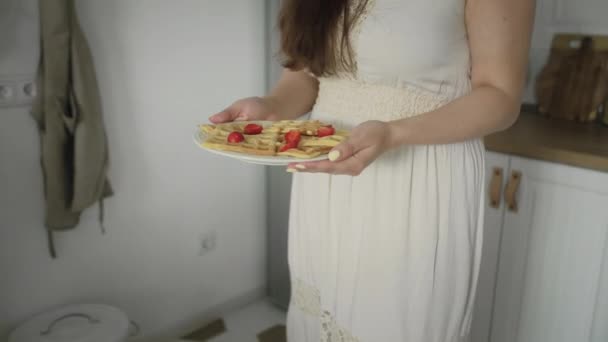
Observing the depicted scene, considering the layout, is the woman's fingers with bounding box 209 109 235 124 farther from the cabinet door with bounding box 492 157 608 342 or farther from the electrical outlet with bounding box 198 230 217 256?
the electrical outlet with bounding box 198 230 217 256

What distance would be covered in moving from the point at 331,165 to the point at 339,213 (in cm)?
22

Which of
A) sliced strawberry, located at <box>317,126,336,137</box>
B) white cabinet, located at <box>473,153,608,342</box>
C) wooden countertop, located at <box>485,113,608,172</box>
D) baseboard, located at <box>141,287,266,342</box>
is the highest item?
sliced strawberry, located at <box>317,126,336,137</box>

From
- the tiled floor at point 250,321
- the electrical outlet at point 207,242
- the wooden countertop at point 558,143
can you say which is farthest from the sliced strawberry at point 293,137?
the tiled floor at point 250,321

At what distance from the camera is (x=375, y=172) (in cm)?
89

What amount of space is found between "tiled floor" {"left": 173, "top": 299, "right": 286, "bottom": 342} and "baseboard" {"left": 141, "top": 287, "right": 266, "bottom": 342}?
24 mm

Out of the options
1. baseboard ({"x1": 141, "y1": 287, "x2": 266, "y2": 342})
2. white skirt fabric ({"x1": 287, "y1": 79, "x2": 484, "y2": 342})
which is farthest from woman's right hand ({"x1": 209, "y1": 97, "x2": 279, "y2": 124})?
baseboard ({"x1": 141, "y1": 287, "x2": 266, "y2": 342})

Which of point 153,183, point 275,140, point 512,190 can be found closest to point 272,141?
point 275,140

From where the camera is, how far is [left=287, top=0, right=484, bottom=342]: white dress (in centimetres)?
82

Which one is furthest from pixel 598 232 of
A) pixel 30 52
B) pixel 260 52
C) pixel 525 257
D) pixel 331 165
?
pixel 30 52

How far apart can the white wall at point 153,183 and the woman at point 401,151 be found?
703 millimetres

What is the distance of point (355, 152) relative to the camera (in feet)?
2.43

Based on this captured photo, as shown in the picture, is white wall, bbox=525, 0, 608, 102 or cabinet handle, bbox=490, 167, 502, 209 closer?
cabinet handle, bbox=490, 167, 502, 209

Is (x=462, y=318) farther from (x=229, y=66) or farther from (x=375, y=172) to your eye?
(x=229, y=66)

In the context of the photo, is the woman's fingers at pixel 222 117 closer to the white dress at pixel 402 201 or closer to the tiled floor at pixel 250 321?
the white dress at pixel 402 201
